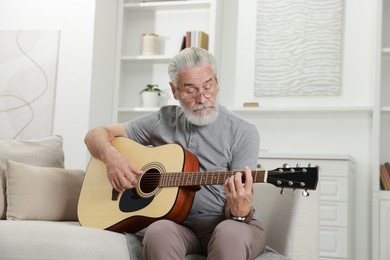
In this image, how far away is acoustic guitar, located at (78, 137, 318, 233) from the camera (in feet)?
6.30

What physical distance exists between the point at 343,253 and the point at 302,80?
1.33 m

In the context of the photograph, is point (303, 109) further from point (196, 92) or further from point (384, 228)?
point (196, 92)

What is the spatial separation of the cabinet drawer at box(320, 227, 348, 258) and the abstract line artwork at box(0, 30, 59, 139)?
2.17 metres

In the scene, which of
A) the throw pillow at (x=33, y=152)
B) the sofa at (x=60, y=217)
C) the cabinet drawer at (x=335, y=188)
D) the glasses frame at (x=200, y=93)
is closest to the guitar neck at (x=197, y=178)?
the sofa at (x=60, y=217)

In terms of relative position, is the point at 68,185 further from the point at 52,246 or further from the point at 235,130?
the point at 235,130

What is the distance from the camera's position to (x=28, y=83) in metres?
4.56

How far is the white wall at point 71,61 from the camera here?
4402 mm

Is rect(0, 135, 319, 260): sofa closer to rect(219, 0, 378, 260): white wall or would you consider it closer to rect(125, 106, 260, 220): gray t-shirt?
rect(125, 106, 260, 220): gray t-shirt

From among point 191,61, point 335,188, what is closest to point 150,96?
point 335,188

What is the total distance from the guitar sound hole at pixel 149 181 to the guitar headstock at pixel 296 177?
0.44 m

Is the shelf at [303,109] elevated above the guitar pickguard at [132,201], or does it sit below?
above

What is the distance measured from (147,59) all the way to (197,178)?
2840 mm

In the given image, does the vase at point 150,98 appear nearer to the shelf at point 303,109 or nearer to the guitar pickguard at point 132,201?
the shelf at point 303,109

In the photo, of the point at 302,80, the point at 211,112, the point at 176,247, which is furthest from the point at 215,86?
the point at 302,80
